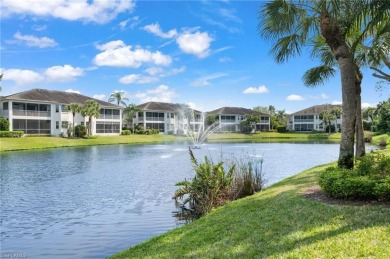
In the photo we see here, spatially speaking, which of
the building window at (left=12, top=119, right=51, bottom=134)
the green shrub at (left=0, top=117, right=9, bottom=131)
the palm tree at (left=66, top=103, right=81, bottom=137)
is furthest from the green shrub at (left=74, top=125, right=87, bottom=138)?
the green shrub at (left=0, top=117, right=9, bottom=131)

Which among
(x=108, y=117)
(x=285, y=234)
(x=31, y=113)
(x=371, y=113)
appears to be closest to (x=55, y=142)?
(x=31, y=113)

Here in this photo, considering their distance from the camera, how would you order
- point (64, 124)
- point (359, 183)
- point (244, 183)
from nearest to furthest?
point (359, 183), point (244, 183), point (64, 124)

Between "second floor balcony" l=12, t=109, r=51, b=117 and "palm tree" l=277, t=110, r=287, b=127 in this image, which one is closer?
"second floor balcony" l=12, t=109, r=51, b=117

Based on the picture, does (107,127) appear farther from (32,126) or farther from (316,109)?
(316,109)

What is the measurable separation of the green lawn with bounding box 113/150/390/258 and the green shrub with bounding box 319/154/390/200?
628mm

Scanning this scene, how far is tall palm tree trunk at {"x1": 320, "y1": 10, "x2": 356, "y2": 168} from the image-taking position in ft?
37.1

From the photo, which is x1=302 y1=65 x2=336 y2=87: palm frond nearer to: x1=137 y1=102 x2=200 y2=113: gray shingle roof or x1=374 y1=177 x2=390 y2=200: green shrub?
x1=374 y1=177 x2=390 y2=200: green shrub

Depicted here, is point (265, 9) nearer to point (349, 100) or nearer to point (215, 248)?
point (349, 100)

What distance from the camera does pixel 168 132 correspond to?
9300cm

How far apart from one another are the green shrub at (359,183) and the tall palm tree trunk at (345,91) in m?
0.85

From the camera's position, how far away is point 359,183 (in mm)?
8672

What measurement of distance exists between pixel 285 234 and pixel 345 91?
6.34 meters

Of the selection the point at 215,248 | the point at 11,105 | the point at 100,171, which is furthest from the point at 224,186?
the point at 11,105

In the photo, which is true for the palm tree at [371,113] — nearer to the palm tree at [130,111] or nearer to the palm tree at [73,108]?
the palm tree at [130,111]
